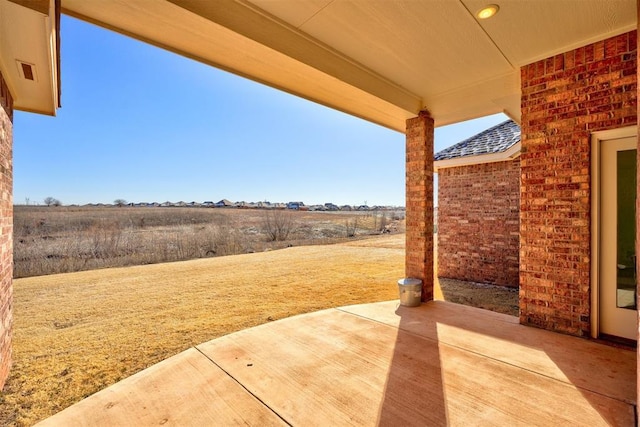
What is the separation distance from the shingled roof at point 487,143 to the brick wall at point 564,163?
146 inches

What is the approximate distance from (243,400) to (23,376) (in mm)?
3296

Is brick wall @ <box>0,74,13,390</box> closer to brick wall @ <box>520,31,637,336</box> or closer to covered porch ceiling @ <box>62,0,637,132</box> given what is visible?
covered porch ceiling @ <box>62,0,637,132</box>

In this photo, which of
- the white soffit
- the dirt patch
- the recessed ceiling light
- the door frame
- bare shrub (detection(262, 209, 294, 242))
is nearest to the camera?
the white soffit

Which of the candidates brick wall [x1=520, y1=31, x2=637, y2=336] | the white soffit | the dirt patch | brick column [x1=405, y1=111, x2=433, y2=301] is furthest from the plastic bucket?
the white soffit

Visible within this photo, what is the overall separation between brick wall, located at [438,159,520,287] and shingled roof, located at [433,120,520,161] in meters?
0.40

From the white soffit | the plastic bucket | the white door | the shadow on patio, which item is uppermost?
the white soffit

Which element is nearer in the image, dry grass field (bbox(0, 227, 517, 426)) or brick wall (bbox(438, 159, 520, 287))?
dry grass field (bbox(0, 227, 517, 426))

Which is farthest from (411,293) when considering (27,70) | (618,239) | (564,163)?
(27,70)

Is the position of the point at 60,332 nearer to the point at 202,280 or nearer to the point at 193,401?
the point at 202,280

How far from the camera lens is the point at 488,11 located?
2.54 meters

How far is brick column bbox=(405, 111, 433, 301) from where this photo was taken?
A: 454cm

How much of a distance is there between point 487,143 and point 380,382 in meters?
7.66

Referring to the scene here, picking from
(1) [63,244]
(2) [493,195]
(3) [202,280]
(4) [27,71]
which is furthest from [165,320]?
(1) [63,244]

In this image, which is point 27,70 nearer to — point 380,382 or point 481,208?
point 380,382
